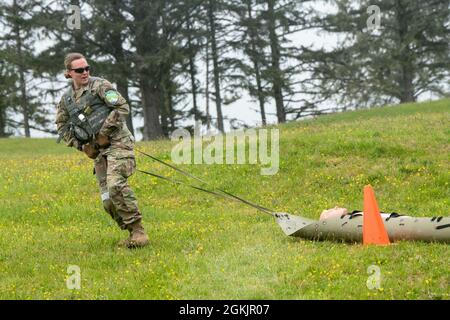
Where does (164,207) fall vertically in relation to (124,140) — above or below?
below

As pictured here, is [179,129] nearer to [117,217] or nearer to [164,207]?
[164,207]

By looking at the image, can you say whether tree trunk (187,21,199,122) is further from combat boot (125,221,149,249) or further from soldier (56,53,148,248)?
combat boot (125,221,149,249)

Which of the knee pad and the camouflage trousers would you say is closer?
the camouflage trousers

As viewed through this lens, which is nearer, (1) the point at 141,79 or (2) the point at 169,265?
(2) the point at 169,265

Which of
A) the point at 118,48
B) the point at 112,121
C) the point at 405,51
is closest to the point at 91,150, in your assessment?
the point at 112,121

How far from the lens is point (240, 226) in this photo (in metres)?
11.2

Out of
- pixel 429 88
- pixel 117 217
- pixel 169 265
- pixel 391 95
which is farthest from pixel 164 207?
pixel 429 88

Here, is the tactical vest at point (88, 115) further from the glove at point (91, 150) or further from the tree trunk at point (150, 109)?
the tree trunk at point (150, 109)

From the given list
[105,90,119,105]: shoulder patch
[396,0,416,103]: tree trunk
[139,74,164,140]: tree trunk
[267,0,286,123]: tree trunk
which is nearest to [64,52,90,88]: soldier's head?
[105,90,119,105]: shoulder patch

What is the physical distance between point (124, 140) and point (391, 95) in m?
40.9

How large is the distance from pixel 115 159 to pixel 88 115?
77cm

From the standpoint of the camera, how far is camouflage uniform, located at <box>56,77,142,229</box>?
30.1 ft

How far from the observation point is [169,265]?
843 centimetres

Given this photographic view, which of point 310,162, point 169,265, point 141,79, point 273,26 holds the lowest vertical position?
point 169,265
